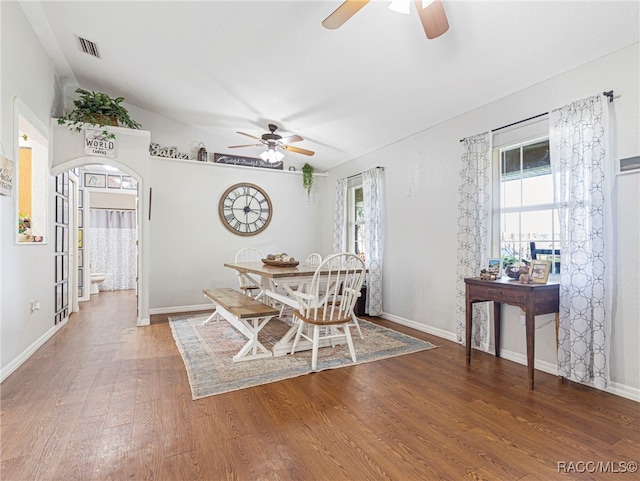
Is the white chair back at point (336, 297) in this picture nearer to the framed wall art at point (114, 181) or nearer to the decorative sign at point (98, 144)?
the decorative sign at point (98, 144)

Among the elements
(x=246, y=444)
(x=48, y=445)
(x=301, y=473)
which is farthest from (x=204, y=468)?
(x=48, y=445)

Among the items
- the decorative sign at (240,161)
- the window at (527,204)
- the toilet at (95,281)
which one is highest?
the decorative sign at (240,161)

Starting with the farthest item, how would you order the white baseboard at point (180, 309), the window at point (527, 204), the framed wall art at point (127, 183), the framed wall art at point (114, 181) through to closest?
the framed wall art at point (127, 183) < the framed wall art at point (114, 181) < the white baseboard at point (180, 309) < the window at point (527, 204)

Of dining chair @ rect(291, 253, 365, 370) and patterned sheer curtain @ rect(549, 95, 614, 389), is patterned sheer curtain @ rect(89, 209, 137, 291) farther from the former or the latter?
patterned sheer curtain @ rect(549, 95, 614, 389)

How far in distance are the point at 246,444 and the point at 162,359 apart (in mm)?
1678

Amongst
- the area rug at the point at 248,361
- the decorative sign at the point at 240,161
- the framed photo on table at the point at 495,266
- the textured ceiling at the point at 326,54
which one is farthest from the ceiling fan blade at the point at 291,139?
the framed photo on table at the point at 495,266

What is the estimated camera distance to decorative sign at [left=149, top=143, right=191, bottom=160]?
519 centimetres

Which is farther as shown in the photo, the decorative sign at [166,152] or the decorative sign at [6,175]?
the decorative sign at [166,152]

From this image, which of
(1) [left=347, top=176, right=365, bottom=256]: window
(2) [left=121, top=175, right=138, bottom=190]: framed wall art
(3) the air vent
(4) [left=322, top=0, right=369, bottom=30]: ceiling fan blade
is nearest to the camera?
(4) [left=322, top=0, right=369, bottom=30]: ceiling fan blade

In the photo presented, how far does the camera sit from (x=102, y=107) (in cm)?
415

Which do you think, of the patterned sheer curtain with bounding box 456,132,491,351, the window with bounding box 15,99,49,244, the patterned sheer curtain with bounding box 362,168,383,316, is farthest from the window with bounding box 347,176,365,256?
the window with bounding box 15,99,49,244

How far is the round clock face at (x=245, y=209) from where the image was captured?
5637mm

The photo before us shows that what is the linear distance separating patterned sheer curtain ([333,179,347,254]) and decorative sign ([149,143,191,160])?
101 inches

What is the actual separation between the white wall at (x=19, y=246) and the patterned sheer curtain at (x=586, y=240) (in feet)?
14.4
